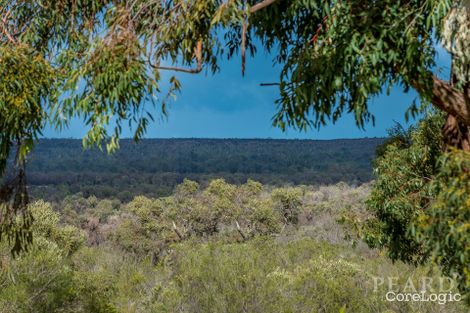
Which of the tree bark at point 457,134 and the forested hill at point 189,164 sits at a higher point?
the forested hill at point 189,164

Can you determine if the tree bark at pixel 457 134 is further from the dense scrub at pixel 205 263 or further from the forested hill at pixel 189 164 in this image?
the forested hill at pixel 189 164

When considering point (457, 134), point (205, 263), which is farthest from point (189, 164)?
point (457, 134)

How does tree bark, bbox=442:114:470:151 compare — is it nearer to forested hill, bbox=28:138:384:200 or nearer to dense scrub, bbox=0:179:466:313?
dense scrub, bbox=0:179:466:313

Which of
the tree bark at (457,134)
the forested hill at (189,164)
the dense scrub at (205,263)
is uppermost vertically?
the forested hill at (189,164)

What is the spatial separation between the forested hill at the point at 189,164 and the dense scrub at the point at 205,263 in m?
26.4

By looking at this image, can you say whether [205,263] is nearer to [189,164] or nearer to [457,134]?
[457,134]

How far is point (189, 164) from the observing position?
9844 centimetres

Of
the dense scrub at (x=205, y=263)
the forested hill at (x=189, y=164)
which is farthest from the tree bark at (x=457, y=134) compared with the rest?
the forested hill at (x=189, y=164)

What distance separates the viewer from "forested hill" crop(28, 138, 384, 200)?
246ft

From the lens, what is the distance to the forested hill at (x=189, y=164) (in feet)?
246

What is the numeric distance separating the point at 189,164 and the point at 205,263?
79.6m

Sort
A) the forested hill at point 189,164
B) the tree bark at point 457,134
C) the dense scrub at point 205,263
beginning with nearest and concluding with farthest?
the tree bark at point 457,134, the dense scrub at point 205,263, the forested hill at point 189,164

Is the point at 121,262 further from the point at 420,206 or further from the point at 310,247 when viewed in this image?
the point at 420,206

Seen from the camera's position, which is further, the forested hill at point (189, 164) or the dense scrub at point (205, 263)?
the forested hill at point (189, 164)
